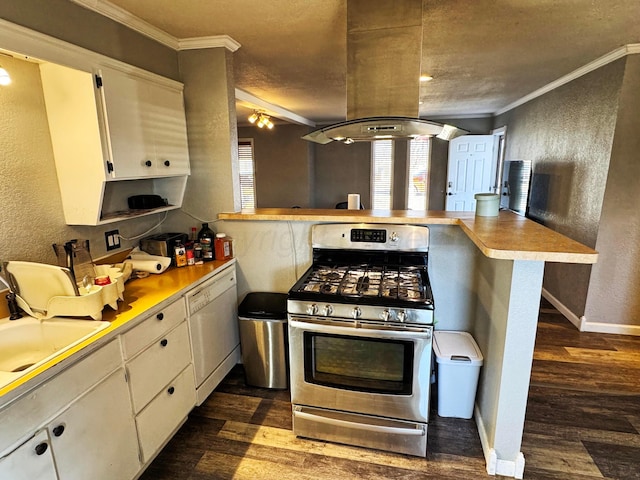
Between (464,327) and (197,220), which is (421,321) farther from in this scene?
(197,220)

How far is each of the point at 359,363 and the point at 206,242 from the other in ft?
4.49

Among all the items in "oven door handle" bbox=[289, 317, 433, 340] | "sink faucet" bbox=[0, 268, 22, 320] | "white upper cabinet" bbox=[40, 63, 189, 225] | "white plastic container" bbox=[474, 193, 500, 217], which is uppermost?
"white upper cabinet" bbox=[40, 63, 189, 225]

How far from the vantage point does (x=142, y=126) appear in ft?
7.07

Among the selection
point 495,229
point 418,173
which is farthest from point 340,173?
point 495,229

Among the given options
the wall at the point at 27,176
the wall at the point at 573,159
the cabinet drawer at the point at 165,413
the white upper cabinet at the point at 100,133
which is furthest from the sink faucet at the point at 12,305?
the wall at the point at 573,159

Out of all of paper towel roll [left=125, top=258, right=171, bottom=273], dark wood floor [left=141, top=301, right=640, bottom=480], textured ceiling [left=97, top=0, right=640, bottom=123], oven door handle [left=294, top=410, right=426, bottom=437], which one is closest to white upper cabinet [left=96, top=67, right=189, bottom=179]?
textured ceiling [left=97, top=0, right=640, bottom=123]

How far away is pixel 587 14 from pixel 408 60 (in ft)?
3.91

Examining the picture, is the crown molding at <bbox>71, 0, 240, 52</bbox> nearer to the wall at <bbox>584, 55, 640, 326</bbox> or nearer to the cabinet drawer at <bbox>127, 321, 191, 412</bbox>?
the cabinet drawer at <bbox>127, 321, 191, 412</bbox>

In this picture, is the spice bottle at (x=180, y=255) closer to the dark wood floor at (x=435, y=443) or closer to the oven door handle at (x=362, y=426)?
the dark wood floor at (x=435, y=443)

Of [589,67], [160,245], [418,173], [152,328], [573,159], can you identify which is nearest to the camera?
[152,328]

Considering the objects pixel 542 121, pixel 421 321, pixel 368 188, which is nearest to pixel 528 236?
pixel 421 321

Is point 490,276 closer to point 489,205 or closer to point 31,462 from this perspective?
point 489,205

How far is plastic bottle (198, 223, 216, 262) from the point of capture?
100 inches

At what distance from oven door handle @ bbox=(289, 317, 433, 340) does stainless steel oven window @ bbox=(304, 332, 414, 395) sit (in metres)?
0.04
